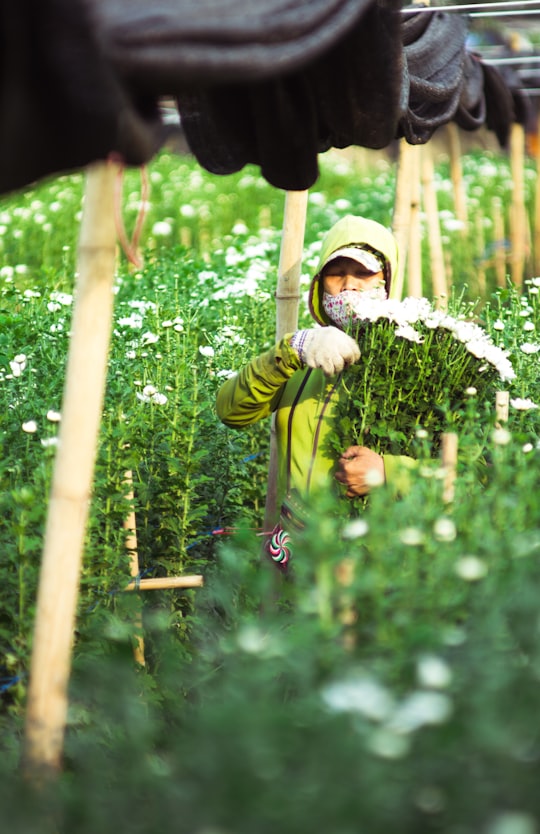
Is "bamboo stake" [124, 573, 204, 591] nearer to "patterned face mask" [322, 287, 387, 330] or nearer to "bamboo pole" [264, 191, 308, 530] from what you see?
"bamboo pole" [264, 191, 308, 530]

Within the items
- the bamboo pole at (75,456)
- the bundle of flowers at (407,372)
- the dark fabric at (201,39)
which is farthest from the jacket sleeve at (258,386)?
the dark fabric at (201,39)

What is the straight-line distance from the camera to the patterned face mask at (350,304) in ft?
9.48

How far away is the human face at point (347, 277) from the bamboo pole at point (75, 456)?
1155 millimetres

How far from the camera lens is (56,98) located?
67.4 inches

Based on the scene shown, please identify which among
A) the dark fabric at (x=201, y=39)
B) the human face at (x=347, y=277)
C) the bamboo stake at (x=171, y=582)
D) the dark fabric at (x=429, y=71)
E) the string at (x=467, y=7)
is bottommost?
the bamboo stake at (x=171, y=582)

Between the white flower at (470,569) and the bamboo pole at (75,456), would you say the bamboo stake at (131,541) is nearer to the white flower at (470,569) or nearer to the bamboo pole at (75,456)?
the bamboo pole at (75,456)

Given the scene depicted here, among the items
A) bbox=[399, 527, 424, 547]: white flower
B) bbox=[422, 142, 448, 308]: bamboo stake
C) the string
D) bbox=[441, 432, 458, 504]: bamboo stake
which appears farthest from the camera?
bbox=[422, 142, 448, 308]: bamboo stake

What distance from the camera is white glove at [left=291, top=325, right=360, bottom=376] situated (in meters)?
2.72

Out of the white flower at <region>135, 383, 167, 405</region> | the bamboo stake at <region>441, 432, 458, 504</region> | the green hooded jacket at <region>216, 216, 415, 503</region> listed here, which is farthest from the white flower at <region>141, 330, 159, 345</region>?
the bamboo stake at <region>441, 432, 458, 504</region>

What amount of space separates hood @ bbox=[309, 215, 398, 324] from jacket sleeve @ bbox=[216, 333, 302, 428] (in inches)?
11.4

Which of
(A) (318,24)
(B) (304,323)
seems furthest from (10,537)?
(B) (304,323)

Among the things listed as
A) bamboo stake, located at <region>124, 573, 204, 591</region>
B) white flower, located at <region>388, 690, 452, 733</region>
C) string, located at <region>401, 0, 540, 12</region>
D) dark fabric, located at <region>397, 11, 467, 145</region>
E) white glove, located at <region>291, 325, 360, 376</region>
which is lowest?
bamboo stake, located at <region>124, 573, 204, 591</region>

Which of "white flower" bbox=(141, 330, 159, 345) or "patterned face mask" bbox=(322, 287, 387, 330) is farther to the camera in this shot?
"white flower" bbox=(141, 330, 159, 345)

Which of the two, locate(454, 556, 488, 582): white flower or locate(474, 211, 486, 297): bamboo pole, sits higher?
locate(454, 556, 488, 582): white flower
